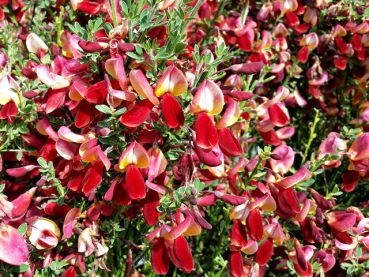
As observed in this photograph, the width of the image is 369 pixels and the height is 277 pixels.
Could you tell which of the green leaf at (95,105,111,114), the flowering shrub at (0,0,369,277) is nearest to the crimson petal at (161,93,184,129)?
the flowering shrub at (0,0,369,277)

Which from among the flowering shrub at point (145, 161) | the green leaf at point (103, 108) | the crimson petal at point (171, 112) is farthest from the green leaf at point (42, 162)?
the crimson petal at point (171, 112)

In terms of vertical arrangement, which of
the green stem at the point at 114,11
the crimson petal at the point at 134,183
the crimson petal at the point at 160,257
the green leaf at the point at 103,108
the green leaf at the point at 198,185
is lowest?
the crimson petal at the point at 160,257

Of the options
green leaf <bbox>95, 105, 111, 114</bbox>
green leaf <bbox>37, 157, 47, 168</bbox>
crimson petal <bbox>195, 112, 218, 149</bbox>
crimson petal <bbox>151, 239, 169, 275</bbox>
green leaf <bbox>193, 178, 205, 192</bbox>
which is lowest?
crimson petal <bbox>151, 239, 169, 275</bbox>

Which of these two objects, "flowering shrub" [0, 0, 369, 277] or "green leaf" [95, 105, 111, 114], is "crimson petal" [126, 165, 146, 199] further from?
"green leaf" [95, 105, 111, 114]

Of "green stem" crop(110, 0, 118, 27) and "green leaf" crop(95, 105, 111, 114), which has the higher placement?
"green stem" crop(110, 0, 118, 27)

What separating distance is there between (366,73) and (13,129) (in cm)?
125

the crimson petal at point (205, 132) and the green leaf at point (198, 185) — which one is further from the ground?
the crimson petal at point (205, 132)

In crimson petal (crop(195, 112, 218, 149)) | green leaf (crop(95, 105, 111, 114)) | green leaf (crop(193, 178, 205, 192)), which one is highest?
green leaf (crop(95, 105, 111, 114))

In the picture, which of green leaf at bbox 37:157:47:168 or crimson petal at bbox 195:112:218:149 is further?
green leaf at bbox 37:157:47:168

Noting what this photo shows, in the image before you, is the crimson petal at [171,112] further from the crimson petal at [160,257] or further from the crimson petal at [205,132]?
the crimson petal at [160,257]

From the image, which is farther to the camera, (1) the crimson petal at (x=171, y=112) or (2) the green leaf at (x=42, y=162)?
(2) the green leaf at (x=42, y=162)

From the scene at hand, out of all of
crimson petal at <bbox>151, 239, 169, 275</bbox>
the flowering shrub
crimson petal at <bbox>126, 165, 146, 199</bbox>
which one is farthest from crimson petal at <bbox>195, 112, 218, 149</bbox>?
crimson petal at <bbox>151, 239, 169, 275</bbox>

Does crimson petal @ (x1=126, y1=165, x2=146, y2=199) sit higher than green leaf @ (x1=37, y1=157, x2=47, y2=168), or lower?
higher

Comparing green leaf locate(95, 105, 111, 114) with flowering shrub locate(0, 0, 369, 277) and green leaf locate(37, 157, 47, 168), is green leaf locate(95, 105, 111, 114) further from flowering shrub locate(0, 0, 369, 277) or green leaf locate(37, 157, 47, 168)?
green leaf locate(37, 157, 47, 168)
